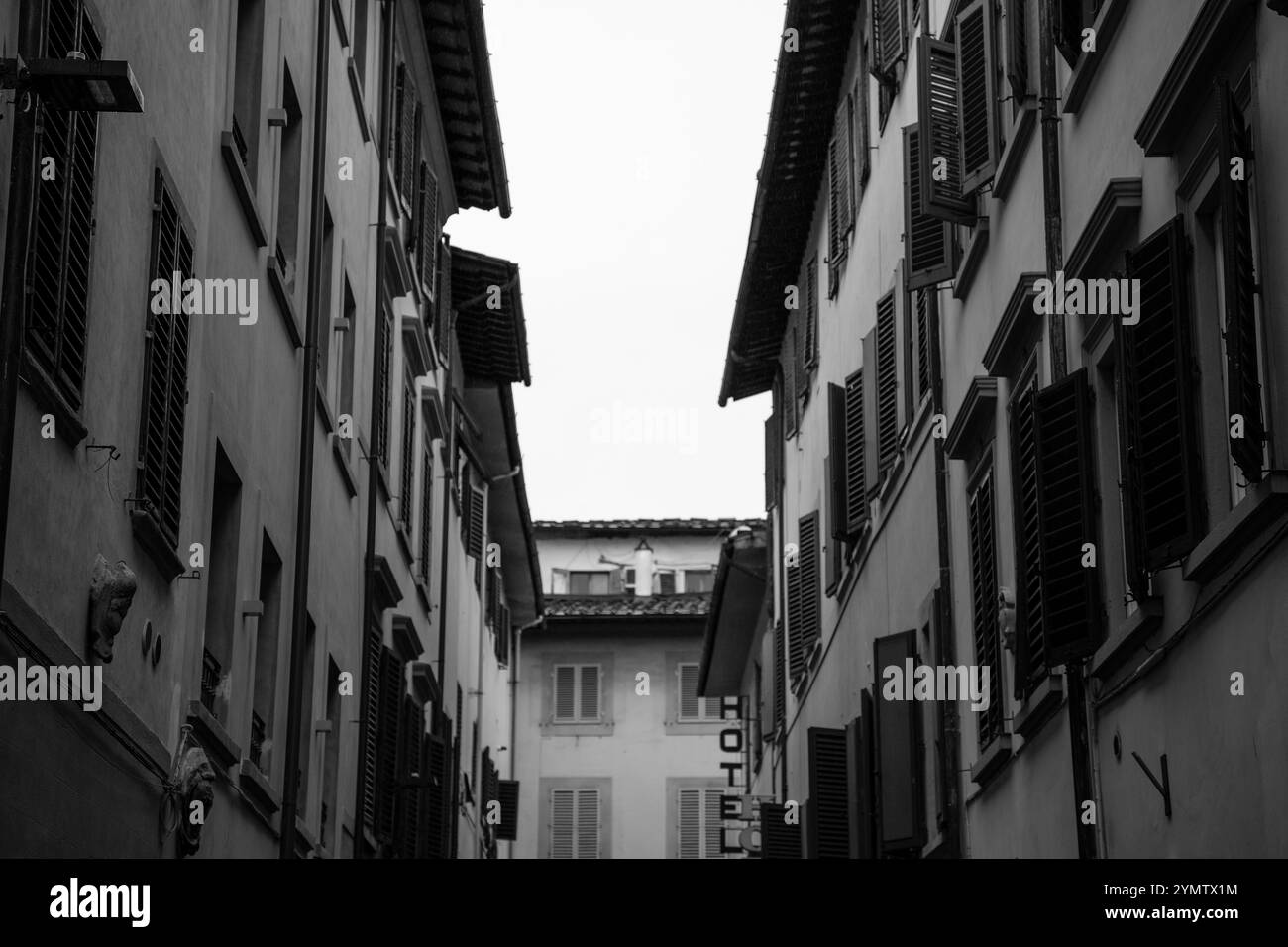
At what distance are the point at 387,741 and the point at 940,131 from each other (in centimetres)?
999

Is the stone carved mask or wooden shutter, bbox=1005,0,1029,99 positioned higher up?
wooden shutter, bbox=1005,0,1029,99

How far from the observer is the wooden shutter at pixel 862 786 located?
67.3 ft

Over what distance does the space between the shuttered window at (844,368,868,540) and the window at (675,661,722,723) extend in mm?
31071

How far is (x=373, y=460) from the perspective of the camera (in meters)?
21.8

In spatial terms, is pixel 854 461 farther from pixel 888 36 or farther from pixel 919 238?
pixel 919 238

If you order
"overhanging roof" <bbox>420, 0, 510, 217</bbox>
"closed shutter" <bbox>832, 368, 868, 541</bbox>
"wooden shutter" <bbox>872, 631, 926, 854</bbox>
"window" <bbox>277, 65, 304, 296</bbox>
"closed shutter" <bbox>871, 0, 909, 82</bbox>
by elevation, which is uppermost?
"overhanging roof" <bbox>420, 0, 510, 217</bbox>

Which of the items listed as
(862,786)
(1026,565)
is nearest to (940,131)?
(1026,565)

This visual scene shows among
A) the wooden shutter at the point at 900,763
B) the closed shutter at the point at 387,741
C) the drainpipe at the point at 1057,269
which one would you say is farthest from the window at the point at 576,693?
the drainpipe at the point at 1057,269

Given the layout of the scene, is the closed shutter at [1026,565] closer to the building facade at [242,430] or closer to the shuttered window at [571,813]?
the building facade at [242,430]

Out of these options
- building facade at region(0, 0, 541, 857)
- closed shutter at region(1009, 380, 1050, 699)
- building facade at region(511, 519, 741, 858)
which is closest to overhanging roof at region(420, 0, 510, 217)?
building facade at region(0, 0, 541, 857)

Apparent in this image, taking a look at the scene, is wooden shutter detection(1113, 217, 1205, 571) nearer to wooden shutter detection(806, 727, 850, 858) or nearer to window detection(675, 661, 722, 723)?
wooden shutter detection(806, 727, 850, 858)

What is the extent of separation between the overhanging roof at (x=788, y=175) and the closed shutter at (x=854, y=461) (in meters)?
4.17

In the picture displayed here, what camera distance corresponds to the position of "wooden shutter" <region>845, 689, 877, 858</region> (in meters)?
20.5
